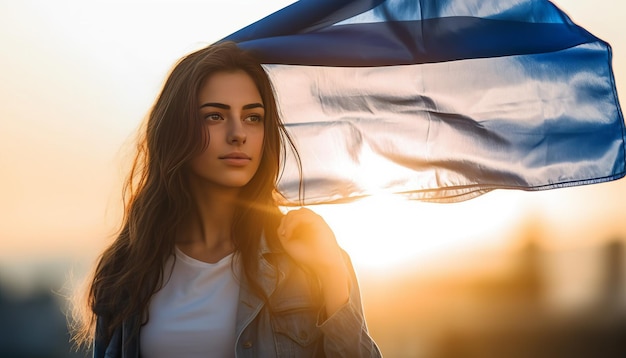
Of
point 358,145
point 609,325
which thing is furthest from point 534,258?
point 358,145

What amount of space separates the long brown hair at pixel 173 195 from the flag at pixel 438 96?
0.32 meters

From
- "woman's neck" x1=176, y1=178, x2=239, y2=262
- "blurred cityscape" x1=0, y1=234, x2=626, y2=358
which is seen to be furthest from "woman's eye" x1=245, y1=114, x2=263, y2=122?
"blurred cityscape" x1=0, y1=234, x2=626, y2=358

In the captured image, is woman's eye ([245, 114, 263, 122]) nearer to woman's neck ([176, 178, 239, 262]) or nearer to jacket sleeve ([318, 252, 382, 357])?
woman's neck ([176, 178, 239, 262])

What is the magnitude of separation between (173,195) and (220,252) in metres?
0.32

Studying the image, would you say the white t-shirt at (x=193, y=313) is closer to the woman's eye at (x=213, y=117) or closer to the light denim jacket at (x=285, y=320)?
the light denim jacket at (x=285, y=320)

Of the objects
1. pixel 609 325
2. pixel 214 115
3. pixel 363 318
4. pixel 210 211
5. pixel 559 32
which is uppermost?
pixel 559 32

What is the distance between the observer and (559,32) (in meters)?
5.32

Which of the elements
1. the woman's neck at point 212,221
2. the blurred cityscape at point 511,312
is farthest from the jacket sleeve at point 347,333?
the blurred cityscape at point 511,312

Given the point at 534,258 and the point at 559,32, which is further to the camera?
the point at 534,258

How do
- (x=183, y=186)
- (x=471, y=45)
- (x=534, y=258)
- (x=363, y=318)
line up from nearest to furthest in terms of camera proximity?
1. (x=363, y=318)
2. (x=183, y=186)
3. (x=471, y=45)
4. (x=534, y=258)

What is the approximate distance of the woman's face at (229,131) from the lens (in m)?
4.82

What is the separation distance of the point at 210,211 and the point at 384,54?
1.11m

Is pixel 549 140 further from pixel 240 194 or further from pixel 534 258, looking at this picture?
pixel 534 258

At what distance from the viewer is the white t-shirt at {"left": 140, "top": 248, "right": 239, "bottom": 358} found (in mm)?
4730
